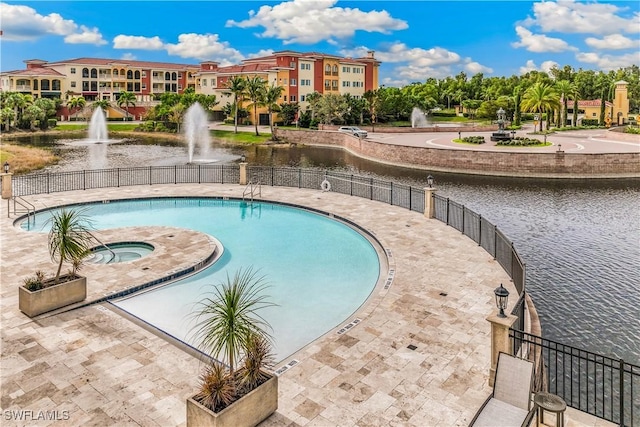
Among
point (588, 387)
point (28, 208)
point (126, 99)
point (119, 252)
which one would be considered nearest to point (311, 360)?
point (588, 387)

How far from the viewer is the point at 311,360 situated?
8680 millimetres

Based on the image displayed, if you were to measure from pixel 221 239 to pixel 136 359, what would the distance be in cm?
926

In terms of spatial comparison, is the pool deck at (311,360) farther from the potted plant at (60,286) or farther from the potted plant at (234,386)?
the potted plant at (234,386)

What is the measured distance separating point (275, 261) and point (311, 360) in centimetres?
690

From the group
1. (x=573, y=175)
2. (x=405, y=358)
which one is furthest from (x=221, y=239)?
(x=573, y=175)

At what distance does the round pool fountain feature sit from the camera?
14977mm

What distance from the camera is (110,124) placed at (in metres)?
85.8

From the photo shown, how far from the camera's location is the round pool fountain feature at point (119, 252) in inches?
590

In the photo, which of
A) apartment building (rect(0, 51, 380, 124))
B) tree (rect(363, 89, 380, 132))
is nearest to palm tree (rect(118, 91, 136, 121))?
apartment building (rect(0, 51, 380, 124))

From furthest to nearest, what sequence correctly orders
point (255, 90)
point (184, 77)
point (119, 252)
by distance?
point (184, 77)
point (255, 90)
point (119, 252)

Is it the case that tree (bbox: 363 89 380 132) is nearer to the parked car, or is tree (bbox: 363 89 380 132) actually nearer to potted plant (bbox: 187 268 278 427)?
the parked car

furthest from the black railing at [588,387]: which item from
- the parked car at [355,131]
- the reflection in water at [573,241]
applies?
the parked car at [355,131]

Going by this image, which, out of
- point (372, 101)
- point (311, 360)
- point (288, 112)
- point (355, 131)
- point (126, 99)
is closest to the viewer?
point (311, 360)

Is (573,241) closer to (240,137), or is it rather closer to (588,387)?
(588,387)
